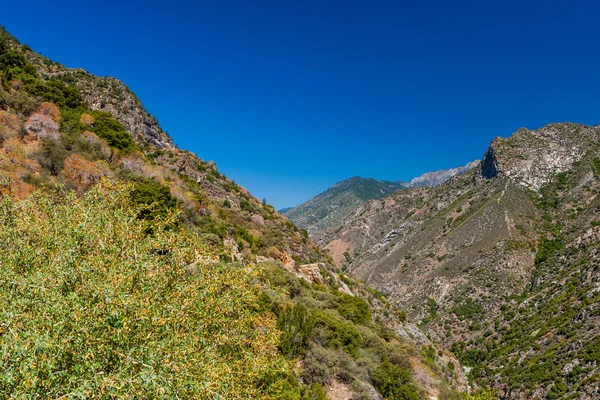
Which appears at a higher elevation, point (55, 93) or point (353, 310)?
point (55, 93)

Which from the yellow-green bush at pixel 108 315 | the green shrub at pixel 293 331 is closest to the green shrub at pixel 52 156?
the yellow-green bush at pixel 108 315

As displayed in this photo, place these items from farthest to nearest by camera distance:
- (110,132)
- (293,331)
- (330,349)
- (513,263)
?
(513,263), (110,132), (330,349), (293,331)

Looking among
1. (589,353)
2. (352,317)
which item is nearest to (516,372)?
(589,353)

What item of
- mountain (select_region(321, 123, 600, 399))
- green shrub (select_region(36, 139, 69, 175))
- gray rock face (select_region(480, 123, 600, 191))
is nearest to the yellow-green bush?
green shrub (select_region(36, 139, 69, 175))

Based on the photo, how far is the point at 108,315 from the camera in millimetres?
5777

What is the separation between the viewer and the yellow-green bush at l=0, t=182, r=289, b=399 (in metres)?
4.96

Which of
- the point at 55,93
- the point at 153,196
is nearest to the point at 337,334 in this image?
the point at 153,196

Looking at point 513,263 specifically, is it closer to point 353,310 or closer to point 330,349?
point 353,310

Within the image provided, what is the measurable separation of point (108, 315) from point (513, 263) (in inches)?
3691

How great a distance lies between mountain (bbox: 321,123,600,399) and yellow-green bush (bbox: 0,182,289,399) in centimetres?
4639

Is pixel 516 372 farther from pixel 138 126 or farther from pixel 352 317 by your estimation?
pixel 138 126

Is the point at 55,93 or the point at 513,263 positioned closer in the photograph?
the point at 55,93

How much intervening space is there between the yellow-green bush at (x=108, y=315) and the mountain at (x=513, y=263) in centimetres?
4639

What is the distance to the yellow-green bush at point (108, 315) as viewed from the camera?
A: 4965mm
